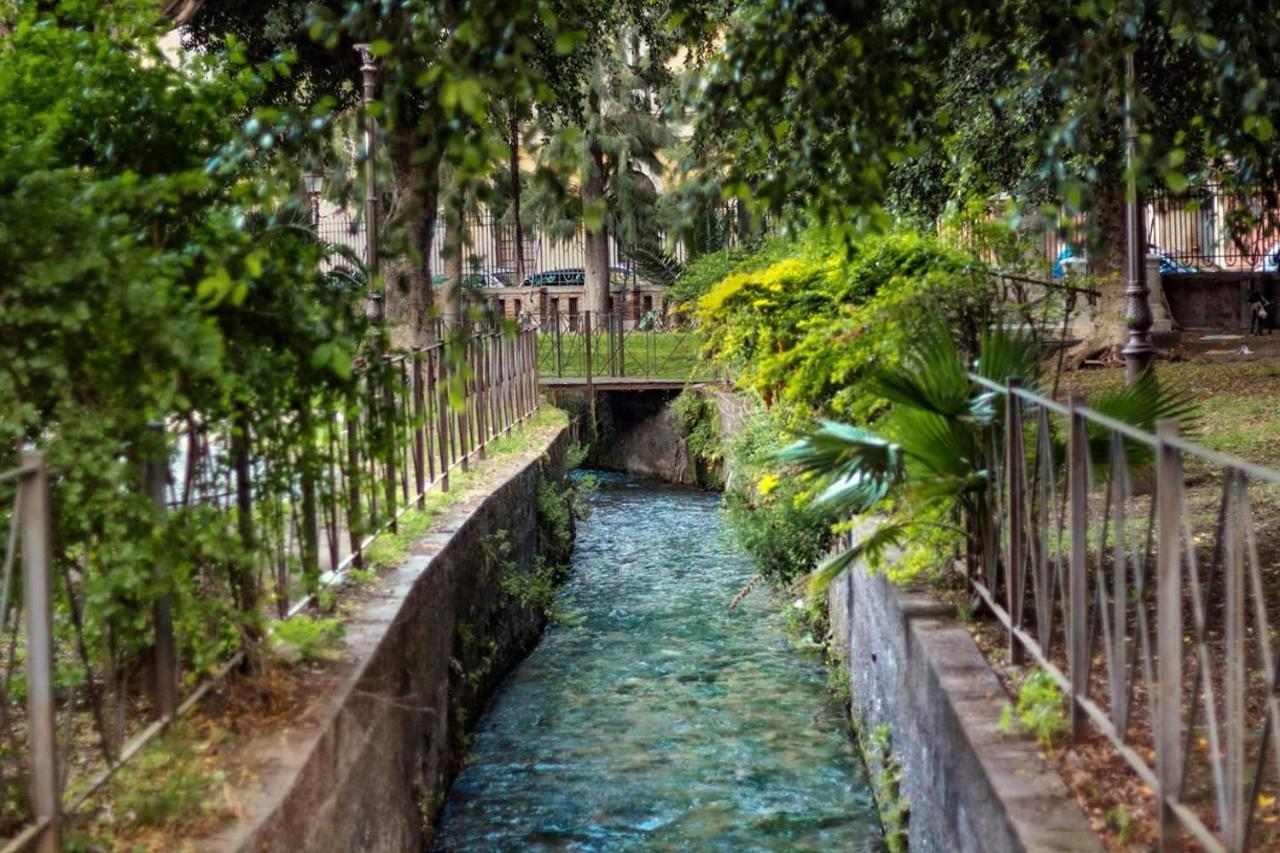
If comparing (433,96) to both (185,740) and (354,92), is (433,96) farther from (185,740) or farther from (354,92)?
(354,92)

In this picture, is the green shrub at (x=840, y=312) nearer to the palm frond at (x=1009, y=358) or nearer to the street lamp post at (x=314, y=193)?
the palm frond at (x=1009, y=358)

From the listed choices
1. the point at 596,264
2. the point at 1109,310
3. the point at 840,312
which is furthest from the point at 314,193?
the point at 596,264

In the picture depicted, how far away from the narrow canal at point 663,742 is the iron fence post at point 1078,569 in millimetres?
2676

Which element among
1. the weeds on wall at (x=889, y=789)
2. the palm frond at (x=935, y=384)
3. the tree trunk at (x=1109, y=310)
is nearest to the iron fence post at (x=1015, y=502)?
the palm frond at (x=935, y=384)

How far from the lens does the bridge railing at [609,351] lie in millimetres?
25250

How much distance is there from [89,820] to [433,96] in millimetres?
2192

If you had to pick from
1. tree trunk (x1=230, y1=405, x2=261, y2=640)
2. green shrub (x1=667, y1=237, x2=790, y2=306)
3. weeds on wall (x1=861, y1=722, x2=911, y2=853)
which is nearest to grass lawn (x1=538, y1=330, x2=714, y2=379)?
green shrub (x1=667, y1=237, x2=790, y2=306)

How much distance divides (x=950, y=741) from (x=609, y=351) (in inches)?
808

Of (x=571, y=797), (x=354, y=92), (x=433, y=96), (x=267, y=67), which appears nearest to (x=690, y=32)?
(x=267, y=67)

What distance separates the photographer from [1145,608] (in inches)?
201

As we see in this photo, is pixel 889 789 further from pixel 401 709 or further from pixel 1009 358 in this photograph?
pixel 401 709

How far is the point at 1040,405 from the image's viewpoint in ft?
17.6

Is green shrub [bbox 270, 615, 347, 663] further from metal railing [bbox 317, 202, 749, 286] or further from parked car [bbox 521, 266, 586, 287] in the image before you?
parked car [bbox 521, 266, 586, 287]

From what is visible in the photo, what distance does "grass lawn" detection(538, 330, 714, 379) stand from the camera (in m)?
25.6
